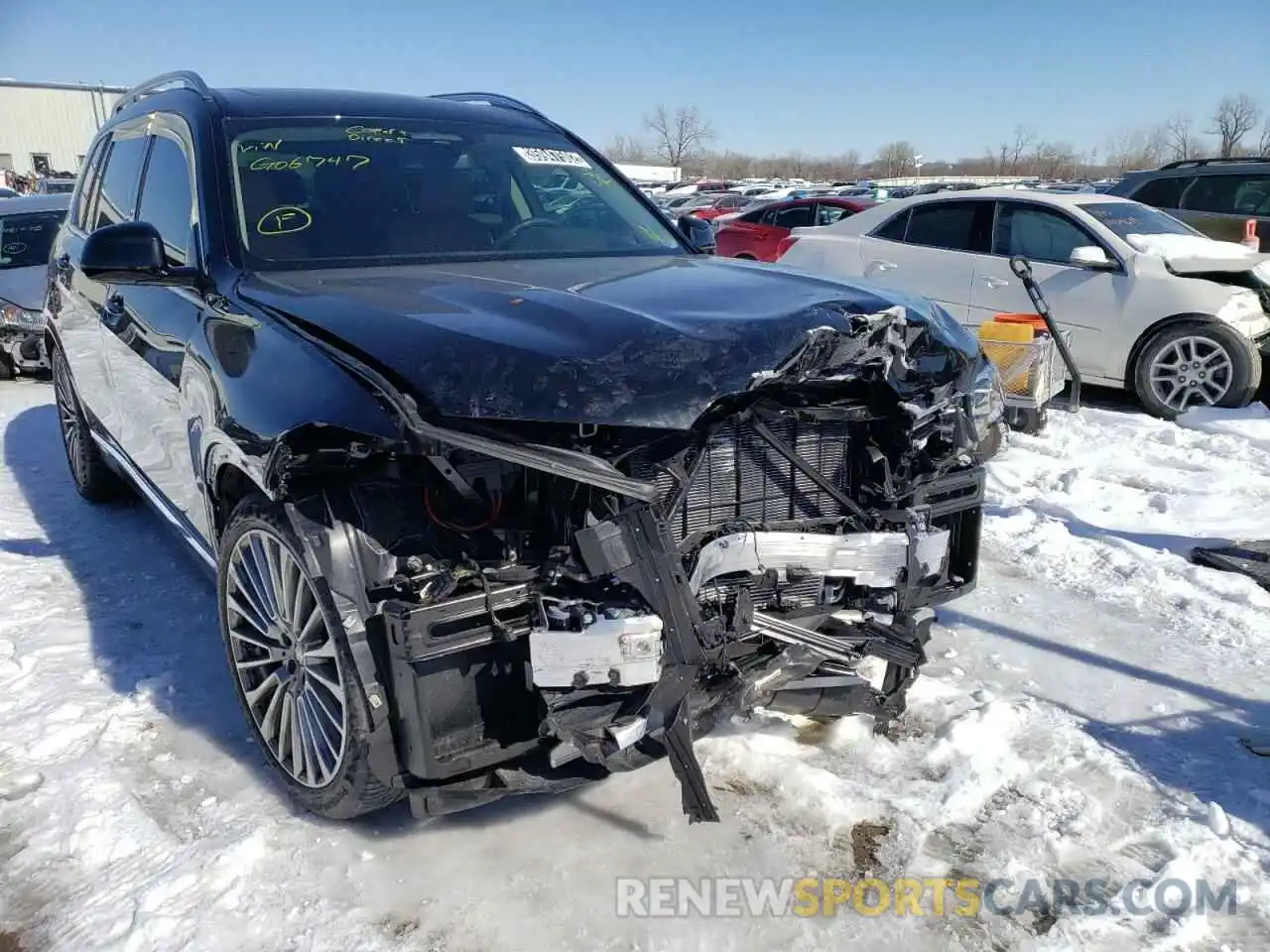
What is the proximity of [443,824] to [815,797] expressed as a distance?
1.07 m

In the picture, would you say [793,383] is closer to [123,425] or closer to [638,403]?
[638,403]

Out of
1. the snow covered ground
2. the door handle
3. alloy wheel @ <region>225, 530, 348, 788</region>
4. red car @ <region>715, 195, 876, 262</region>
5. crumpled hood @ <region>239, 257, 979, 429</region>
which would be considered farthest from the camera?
red car @ <region>715, 195, 876, 262</region>

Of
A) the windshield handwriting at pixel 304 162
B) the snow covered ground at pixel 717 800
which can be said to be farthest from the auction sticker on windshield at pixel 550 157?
the snow covered ground at pixel 717 800

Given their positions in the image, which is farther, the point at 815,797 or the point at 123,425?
the point at 123,425

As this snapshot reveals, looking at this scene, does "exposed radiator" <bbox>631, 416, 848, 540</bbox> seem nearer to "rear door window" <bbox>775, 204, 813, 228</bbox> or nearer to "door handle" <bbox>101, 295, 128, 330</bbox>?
"door handle" <bbox>101, 295, 128, 330</bbox>

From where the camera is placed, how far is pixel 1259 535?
489 cm

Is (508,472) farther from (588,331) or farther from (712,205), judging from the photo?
(712,205)

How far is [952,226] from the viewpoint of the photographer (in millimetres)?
8531

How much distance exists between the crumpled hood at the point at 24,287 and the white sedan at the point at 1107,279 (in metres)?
7.42

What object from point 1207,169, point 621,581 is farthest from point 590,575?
point 1207,169

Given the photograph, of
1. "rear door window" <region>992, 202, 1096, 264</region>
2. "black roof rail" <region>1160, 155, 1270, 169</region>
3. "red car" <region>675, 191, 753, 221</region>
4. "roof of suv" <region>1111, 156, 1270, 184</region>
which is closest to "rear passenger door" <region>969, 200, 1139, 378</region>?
"rear door window" <region>992, 202, 1096, 264</region>

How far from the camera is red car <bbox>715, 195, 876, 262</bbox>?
1303 centimetres

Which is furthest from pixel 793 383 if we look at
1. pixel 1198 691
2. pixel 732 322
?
pixel 1198 691

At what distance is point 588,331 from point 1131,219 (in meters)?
7.40
